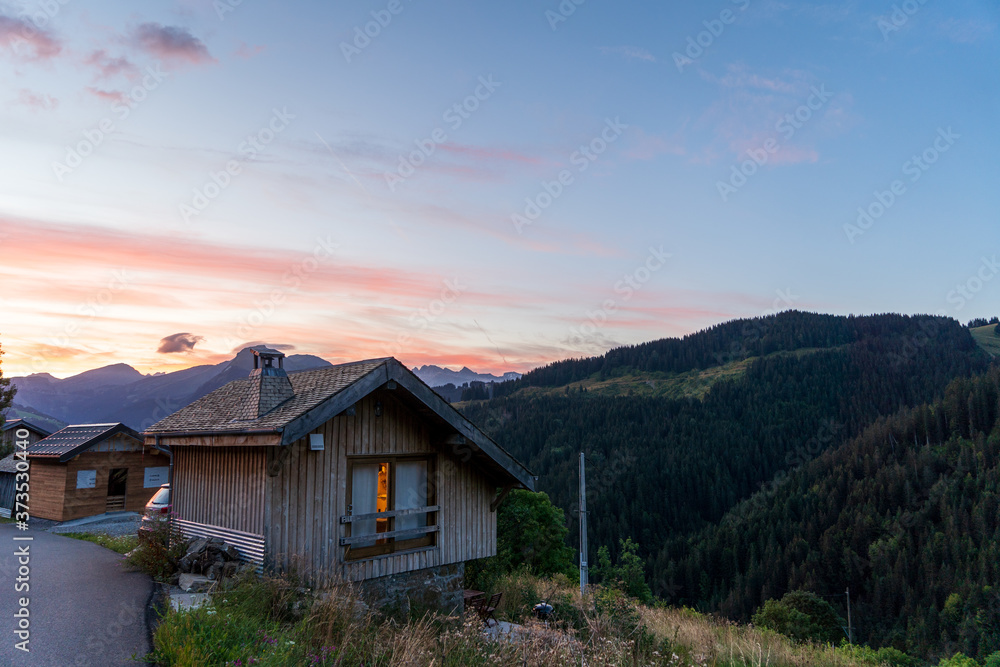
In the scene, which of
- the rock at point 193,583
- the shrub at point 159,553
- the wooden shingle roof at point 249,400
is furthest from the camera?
the shrub at point 159,553

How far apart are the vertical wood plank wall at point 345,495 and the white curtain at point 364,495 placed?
295mm

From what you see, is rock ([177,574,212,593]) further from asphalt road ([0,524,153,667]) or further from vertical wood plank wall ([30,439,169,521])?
vertical wood plank wall ([30,439,169,521])

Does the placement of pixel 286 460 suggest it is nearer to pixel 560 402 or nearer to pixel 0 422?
pixel 0 422

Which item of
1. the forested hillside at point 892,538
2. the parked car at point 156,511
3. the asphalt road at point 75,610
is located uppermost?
the parked car at point 156,511

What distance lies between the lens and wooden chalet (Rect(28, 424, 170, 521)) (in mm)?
24219

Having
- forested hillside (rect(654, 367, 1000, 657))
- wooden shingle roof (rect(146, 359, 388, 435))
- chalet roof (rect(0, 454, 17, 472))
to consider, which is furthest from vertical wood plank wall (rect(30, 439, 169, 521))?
forested hillside (rect(654, 367, 1000, 657))

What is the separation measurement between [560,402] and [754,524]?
71963 mm

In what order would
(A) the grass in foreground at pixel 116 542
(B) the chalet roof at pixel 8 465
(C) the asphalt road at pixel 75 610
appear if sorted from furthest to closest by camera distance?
(B) the chalet roof at pixel 8 465 → (A) the grass in foreground at pixel 116 542 → (C) the asphalt road at pixel 75 610

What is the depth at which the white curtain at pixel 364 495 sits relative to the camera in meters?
11.7

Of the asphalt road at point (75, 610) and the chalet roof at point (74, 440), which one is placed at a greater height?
the chalet roof at point (74, 440)

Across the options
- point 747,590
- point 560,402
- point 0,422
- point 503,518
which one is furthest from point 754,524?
point 0,422

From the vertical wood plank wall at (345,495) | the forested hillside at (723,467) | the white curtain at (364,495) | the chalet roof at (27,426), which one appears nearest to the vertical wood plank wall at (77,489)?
the chalet roof at (27,426)

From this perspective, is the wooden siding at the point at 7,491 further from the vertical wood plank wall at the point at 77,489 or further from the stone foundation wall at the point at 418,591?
the stone foundation wall at the point at 418,591

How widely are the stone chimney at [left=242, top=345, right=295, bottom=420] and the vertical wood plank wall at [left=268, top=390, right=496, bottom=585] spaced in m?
1.20
